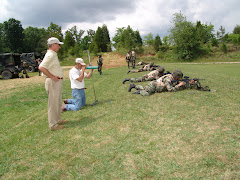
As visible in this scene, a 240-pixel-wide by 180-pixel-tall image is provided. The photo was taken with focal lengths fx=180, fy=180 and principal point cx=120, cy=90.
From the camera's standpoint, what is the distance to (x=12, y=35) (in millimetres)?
52531

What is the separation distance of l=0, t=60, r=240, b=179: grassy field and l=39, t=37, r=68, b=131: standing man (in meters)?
0.39

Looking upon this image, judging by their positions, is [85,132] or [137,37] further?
[137,37]

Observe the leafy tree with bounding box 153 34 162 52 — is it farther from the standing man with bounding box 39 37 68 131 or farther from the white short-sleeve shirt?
the standing man with bounding box 39 37 68 131

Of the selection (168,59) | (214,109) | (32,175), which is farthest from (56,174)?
(168,59)

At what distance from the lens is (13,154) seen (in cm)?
358

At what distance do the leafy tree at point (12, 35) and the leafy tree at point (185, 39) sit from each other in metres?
44.6

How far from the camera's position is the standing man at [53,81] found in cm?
430

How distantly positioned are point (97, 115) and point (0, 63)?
17511 mm

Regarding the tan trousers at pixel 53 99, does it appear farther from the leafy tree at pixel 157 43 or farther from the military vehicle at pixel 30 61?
the leafy tree at pixel 157 43

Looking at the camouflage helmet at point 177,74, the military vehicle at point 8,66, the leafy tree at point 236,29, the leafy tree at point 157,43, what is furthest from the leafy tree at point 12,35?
the leafy tree at point 236,29

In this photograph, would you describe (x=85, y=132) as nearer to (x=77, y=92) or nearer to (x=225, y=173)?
(x=77, y=92)

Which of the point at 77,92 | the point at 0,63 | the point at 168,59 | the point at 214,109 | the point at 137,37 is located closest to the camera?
the point at 214,109

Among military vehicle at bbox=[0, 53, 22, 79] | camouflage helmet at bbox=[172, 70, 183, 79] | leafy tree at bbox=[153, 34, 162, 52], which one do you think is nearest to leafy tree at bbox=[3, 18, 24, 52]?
leafy tree at bbox=[153, 34, 162, 52]

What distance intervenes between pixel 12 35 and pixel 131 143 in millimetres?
60693
